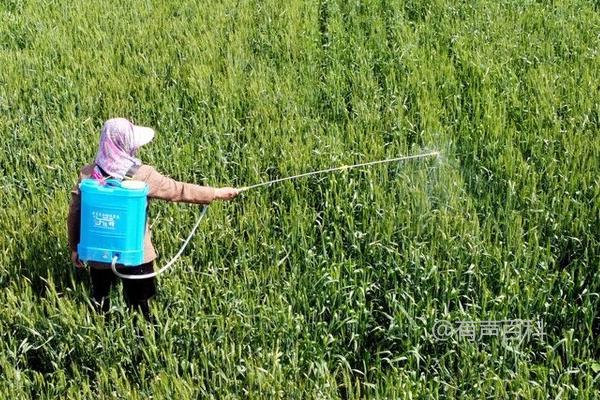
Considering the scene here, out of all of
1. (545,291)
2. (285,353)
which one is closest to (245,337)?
(285,353)

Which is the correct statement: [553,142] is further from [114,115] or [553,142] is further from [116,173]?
[114,115]

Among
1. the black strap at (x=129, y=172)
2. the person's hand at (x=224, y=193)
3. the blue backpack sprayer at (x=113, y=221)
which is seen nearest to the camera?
the blue backpack sprayer at (x=113, y=221)

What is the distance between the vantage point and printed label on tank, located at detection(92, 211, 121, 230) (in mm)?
2715

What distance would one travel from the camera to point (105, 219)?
8.94 feet

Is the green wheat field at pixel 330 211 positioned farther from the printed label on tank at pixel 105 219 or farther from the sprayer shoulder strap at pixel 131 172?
the sprayer shoulder strap at pixel 131 172

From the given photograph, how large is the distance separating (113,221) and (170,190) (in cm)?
28

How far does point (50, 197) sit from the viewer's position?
3.81 meters
